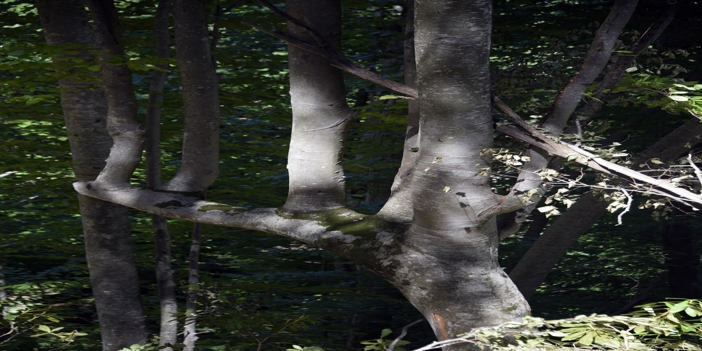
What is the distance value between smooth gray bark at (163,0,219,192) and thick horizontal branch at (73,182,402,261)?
0.22 m

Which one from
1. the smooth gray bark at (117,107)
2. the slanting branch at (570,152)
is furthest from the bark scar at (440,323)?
the smooth gray bark at (117,107)

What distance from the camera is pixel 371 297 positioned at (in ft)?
25.6

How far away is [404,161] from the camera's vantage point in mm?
4398

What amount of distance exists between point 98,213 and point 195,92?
4.90ft

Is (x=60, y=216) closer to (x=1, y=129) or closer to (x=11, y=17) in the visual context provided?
(x=1, y=129)

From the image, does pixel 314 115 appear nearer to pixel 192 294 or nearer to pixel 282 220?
pixel 282 220

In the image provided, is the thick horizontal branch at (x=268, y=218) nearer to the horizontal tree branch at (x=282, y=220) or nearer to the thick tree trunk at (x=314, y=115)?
the horizontal tree branch at (x=282, y=220)

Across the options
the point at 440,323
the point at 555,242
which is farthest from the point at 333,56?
the point at 555,242

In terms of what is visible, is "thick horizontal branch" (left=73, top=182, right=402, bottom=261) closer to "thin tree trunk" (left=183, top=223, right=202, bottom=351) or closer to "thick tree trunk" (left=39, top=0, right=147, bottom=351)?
"thick tree trunk" (left=39, top=0, right=147, bottom=351)

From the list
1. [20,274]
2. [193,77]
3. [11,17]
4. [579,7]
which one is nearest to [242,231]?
[20,274]

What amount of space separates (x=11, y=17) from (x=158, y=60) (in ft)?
8.12

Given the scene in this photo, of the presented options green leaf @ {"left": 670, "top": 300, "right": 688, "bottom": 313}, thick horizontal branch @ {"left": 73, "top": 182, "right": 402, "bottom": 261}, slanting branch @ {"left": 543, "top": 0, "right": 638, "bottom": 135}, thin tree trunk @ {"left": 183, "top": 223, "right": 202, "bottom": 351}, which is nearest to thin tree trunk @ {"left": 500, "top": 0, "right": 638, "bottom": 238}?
slanting branch @ {"left": 543, "top": 0, "right": 638, "bottom": 135}

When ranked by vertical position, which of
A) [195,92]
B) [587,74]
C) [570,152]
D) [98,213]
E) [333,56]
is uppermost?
[333,56]

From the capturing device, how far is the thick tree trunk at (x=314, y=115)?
4.18 m
